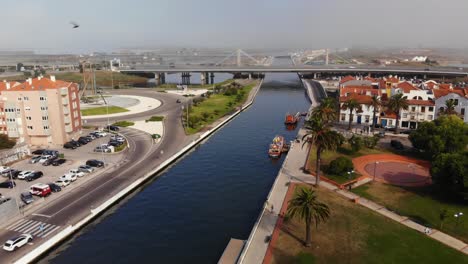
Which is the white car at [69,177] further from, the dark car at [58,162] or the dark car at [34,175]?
the dark car at [58,162]

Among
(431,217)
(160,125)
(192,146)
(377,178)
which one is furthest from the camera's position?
(160,125)

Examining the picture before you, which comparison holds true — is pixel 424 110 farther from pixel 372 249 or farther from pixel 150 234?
pixel 150 234

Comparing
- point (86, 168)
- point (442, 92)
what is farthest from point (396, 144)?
point (86, 168)

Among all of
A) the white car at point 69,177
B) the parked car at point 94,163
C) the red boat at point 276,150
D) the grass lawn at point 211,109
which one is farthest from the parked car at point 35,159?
the red boat at point 276,150

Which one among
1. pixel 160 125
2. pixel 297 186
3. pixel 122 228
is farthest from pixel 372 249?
pixel 160 125

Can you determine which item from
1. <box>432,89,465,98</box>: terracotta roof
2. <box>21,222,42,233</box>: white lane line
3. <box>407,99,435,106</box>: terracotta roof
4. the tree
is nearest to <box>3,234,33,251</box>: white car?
<box>21,222,42,233</box>: white lane line
